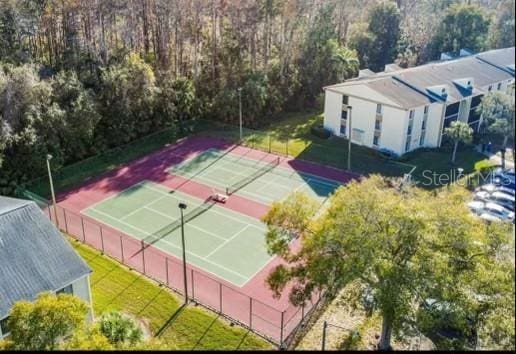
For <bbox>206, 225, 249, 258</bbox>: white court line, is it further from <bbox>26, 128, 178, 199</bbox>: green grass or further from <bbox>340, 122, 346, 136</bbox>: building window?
<bbox>340, 122, 346, 136</bbox>: building window

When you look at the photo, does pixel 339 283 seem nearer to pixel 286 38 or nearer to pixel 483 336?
pixel 483 336

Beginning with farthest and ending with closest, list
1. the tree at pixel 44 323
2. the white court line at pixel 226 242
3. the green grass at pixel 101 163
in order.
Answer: the green grass at pixel 101 163 < the white court line at pixel 226 242 < the tree at pixel 44 323

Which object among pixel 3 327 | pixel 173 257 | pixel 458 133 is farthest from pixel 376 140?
pixel 3 327

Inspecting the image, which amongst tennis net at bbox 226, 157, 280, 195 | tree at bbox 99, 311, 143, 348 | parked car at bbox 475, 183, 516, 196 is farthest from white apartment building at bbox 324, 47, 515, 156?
tree at bbox 99, 311, 143, 348

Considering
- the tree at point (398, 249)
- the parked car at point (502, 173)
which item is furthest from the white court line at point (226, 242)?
the parked car at point (502, 173)

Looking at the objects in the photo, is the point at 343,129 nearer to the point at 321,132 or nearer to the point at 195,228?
the point at 321,132

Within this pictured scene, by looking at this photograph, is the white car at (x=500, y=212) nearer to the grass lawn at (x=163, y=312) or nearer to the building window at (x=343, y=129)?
the grass lawn at (x=163, y=312)
